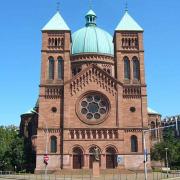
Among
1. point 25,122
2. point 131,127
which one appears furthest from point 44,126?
point 25,122

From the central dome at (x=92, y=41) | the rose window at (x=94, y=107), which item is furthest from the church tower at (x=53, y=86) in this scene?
the central dome at (x=92, y=41)

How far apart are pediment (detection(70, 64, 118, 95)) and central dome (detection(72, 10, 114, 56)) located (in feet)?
41.3

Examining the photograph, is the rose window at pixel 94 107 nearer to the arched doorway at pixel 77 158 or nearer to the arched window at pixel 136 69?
the arched doorway at pixel 77 158

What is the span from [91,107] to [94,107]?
491mm

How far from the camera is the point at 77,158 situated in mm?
58656

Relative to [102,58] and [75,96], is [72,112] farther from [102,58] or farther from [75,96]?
[102,58]

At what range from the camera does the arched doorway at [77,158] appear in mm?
58312

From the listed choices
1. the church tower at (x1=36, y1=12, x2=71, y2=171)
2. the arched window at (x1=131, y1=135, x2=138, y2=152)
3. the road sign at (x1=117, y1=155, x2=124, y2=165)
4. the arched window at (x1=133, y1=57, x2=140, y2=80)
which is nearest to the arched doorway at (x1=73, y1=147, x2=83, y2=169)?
the church tower at (x1=36, y1=12, x2=71, y2=171)

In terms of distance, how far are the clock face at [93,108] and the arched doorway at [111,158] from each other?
16.0 feet

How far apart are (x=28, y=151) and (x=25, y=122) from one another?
42.1 feet

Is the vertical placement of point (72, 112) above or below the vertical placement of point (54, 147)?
above

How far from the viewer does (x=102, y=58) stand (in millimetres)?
74062

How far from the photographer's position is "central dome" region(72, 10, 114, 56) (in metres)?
74.4

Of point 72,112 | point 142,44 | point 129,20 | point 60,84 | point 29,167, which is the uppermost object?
point 129,20
